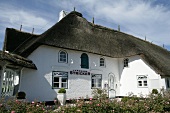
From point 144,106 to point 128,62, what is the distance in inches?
515

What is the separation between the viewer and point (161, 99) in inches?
269

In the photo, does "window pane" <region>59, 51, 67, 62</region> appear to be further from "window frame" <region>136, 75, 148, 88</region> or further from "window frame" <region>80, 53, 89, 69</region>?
"window frame" <region>136, 75, 148, 88</region>

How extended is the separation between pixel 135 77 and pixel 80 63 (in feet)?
23.3

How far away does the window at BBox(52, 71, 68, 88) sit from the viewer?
1373 centimetres

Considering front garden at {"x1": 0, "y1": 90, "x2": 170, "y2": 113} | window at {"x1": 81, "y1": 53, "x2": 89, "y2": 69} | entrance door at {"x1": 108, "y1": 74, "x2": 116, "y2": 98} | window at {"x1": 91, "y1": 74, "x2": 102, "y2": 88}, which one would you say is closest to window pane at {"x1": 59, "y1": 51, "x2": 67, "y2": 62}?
window at {"x1": 81, "y1": 53, "x2": 89, "y2": 69}

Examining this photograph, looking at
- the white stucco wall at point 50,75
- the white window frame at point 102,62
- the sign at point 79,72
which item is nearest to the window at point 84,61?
the white stucco wall at point 50,75

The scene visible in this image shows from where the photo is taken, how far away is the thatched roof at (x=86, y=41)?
13954 millimetres

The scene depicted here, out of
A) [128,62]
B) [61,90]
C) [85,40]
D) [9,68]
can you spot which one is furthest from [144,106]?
[128,62]

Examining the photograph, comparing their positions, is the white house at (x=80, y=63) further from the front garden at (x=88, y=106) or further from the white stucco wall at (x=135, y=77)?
the front garden at (x=88, y=106)

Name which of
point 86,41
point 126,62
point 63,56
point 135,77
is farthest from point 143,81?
point 63,56

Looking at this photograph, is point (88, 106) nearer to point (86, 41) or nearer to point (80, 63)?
point (80, 63)

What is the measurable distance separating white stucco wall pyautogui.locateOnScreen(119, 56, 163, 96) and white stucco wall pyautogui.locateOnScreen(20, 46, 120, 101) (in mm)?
2899

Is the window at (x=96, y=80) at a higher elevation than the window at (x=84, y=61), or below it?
below

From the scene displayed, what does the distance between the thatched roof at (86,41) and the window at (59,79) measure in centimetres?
257
